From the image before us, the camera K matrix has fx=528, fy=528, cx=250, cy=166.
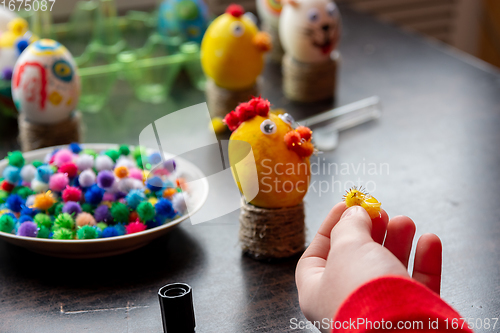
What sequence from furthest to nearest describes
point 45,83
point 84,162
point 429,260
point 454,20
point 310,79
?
1. point 454,20
2. point 310,79
3. point 45,83
4. point 84,162
5. point 429,260

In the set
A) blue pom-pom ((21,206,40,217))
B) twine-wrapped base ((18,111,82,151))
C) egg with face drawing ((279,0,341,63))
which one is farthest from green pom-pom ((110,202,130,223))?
egg with face drawing ((279,0,341,63))

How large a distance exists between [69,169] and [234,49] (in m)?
0.41

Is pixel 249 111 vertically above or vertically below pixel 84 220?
above

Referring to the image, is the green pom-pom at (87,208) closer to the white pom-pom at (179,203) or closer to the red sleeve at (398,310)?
the white pom-pom at (179,203)

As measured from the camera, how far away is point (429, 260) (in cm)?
51

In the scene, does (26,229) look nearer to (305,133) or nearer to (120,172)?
(120,172)

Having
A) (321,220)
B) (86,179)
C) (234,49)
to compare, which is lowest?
(321,220)

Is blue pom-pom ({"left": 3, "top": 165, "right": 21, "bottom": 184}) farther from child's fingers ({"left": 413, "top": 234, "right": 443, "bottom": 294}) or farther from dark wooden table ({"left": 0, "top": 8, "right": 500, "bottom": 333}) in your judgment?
child's fingers ({"left": 413, "top": 234, "right": 443, "bottom": 294})

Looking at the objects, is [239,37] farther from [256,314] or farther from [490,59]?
[490,59]

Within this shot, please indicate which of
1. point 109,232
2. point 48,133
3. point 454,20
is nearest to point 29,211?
point 109,232

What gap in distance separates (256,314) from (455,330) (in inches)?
9.8

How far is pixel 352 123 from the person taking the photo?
108cm

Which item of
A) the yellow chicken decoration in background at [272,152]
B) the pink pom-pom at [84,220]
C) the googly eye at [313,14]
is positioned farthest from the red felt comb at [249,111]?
the googly eye at [313,14]

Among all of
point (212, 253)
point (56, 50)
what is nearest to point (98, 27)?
point (56, 50)
